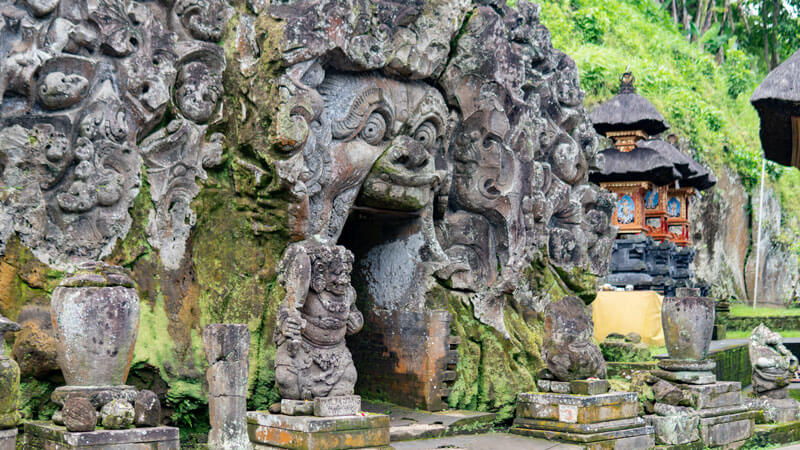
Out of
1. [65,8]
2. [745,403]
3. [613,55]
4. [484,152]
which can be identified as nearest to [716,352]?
[745,403]

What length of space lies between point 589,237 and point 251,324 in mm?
6320

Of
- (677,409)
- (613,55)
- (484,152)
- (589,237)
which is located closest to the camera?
(677,409)

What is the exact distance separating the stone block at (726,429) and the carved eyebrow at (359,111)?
17.6ft

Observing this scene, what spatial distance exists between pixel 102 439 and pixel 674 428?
6.55m

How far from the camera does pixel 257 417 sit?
822 cm

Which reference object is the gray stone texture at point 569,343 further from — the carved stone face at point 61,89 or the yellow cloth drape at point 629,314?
the yellow cloth drape at point 629,314

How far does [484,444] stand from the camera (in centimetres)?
923

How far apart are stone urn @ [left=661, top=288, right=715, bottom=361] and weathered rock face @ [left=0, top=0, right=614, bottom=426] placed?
1.77 m

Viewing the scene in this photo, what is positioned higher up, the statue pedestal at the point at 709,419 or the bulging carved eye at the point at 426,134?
the bulging carved eye at the point at 426,134

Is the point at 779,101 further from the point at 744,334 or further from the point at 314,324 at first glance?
the point at 744,334

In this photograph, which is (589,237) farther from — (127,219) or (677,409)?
Result: (127,219)

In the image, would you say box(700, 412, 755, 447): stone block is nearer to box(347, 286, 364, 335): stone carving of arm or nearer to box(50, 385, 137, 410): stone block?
box(347, 286, 364, 335): stone carving of arm

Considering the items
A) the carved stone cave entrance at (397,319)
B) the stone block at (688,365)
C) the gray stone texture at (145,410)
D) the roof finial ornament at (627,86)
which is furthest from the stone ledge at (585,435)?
the roof finial ornament at (627,86)

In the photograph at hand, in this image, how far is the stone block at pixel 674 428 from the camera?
9883mm
